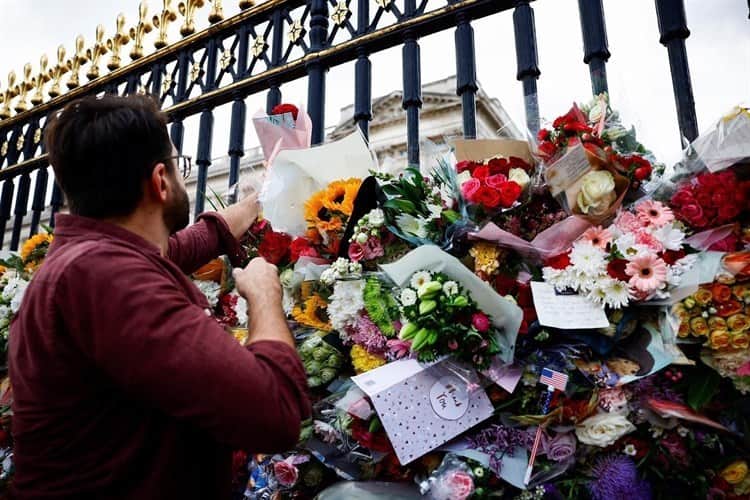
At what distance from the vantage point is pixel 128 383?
0.95 meters

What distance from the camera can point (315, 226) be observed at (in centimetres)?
196

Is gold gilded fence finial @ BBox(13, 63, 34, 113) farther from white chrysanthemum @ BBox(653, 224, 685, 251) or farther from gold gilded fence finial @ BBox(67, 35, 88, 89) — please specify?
white chrysanthemum @ BBox(653, 224, 685, 251)

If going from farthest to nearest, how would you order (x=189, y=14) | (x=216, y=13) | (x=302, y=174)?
(x=189, y=14)
(x=216, y=13)
(x=302, y=174)

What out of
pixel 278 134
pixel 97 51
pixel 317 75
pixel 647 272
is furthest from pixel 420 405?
pixel 97 51

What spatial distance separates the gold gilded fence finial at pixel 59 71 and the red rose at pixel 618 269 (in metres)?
4.42

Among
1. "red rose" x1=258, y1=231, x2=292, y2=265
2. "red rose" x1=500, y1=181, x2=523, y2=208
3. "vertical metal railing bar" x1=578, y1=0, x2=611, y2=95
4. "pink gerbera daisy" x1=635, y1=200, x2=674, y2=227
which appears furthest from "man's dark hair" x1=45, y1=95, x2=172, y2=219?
"vertical metal railing bar" x1=578, y1=0, x2=611, y2=95

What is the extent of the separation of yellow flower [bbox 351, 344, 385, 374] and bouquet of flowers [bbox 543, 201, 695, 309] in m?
0.56

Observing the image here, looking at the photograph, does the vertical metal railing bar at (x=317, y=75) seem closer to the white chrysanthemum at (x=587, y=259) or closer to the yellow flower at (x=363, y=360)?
the yellow flower at (x=363, y=360)

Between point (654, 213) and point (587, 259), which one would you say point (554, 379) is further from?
point (654, 213)

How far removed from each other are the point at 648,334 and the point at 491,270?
17.5 inches

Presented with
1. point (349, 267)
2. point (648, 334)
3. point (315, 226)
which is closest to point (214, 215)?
point (315, 226)

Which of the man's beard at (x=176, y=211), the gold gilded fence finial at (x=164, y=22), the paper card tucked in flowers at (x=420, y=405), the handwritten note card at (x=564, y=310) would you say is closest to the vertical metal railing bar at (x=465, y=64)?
the handwritten note card at (x=564, y=310)

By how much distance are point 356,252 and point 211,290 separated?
0.77 meters

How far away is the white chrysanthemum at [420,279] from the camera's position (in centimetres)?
153
